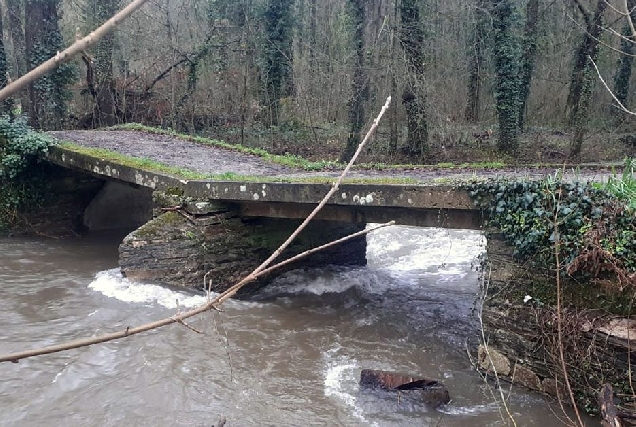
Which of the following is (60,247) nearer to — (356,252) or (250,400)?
(356,252)

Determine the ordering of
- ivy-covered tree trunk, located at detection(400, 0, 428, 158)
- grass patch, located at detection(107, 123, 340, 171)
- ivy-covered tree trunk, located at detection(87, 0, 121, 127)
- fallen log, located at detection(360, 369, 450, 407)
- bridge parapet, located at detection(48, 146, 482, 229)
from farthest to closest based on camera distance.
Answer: ivy-covered tree trunk, located at detection(87, 0, 121, 127), ivy-covered tree trunk, located at detection(400, 0, 428, 158), grass patch, located at detection(107, 123, 340, 171), bridge parapet, located at detection(48, 146, 482, 229), fallen log, located at detection(360, 369, 450, 407)

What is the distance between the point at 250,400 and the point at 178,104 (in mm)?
14371

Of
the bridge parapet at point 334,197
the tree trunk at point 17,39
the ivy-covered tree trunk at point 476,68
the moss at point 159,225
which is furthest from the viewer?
the tree trunk at point 17,39

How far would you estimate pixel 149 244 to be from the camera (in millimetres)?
8398

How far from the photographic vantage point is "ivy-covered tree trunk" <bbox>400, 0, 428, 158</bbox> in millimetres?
14352

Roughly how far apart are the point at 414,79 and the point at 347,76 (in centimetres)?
253

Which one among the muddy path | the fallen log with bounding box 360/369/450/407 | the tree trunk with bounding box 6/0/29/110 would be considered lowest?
the fallen log with bounding box 360/369/450/407

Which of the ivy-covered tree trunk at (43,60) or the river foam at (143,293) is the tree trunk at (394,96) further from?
the ivy-covered tree trunk at (43,60)

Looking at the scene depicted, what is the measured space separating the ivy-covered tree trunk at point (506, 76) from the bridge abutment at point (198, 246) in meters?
8.84

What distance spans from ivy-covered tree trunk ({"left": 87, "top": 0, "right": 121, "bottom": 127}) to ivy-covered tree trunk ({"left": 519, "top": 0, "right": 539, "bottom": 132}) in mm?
12652

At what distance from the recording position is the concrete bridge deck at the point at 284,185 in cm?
673

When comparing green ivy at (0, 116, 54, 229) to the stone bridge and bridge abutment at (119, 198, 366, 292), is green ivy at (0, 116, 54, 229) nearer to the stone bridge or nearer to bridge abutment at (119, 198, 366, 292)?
the stone bridge

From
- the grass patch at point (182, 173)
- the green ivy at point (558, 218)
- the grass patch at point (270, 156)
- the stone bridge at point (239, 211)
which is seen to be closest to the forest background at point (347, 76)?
the grass patch at point (270, 156)

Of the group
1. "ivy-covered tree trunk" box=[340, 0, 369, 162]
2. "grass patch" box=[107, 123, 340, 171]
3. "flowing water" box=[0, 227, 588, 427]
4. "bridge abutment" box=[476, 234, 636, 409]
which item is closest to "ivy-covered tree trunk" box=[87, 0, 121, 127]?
"grass patch" box=[107, 123, 340, 171]
